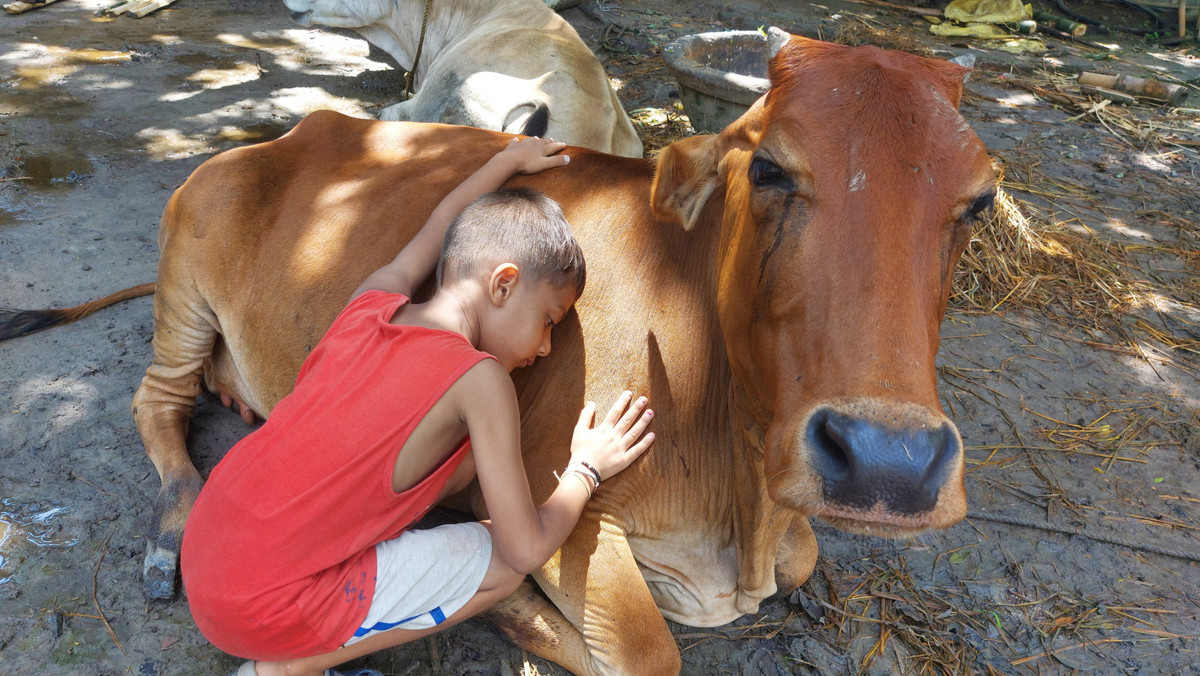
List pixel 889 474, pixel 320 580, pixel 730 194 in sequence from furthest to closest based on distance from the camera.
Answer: pixel 730 194 < pixel 320 580 < pixel 889 474

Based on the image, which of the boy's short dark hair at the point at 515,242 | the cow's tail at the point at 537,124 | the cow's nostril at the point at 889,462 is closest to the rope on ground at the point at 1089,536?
the cow's nostril at the point at 889,462

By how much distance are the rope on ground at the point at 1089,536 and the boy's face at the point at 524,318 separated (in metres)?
1.95

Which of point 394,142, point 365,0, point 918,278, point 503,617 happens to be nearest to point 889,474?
point 918,278

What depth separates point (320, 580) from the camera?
2.05 m

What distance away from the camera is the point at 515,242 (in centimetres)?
223

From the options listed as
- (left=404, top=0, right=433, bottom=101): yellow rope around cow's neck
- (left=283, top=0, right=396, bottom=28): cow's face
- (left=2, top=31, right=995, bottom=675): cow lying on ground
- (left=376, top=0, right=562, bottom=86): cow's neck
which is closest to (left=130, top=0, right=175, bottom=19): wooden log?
(left=283, top=0, right=396, bottom=28): cow's face

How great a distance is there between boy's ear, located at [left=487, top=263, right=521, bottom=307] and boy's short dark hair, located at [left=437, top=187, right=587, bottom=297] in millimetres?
40

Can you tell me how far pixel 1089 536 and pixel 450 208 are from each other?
Answer: 8.55 ft

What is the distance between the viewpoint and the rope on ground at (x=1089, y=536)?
3.17 meters

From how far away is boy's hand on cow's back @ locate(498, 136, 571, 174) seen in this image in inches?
110

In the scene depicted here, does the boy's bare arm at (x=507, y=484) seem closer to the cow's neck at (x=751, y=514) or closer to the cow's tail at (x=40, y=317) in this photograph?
the cow's neck at (x=751, y=514)

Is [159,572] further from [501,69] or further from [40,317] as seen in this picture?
[501,69]

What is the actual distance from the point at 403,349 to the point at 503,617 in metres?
0.88

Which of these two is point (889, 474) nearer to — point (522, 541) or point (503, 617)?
point (522, 541)
